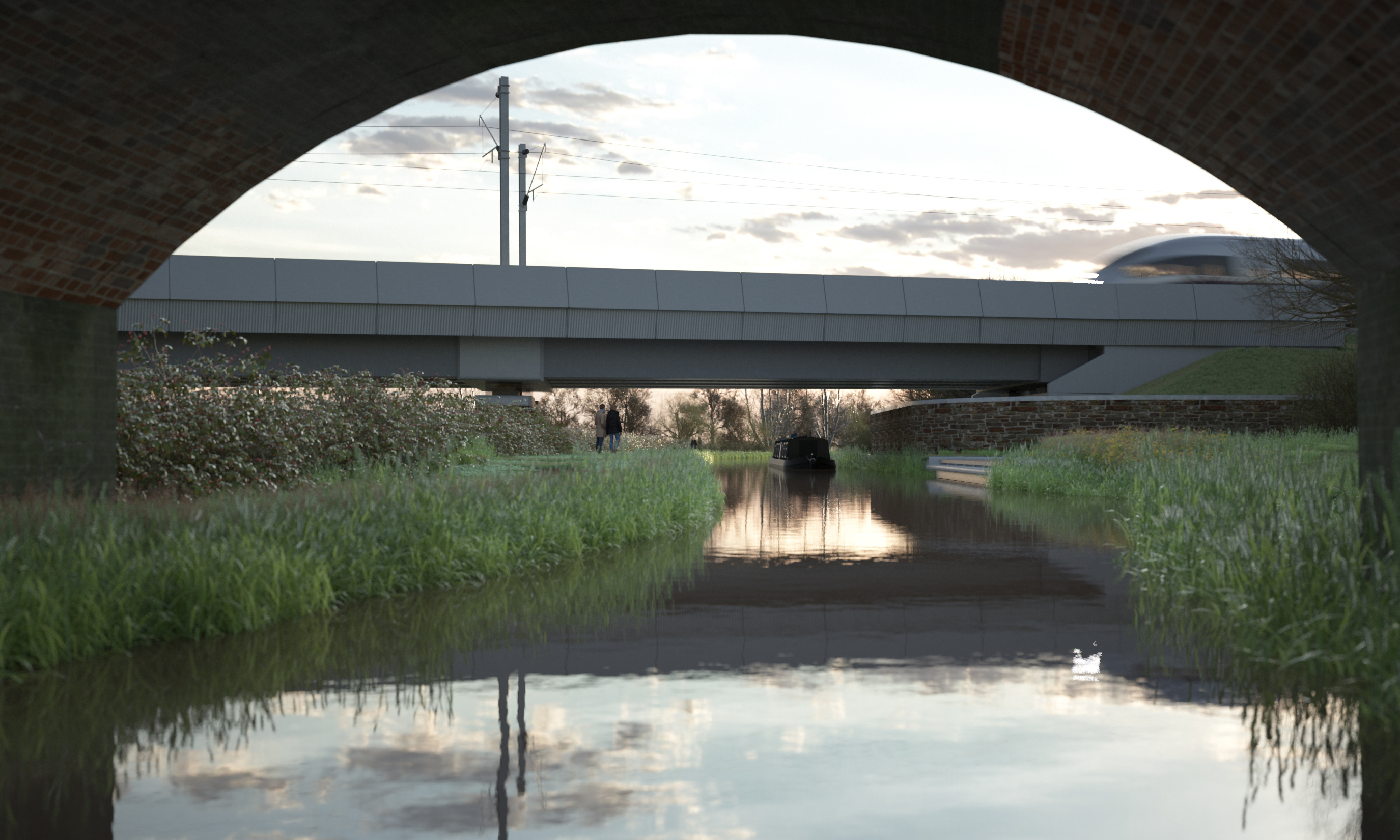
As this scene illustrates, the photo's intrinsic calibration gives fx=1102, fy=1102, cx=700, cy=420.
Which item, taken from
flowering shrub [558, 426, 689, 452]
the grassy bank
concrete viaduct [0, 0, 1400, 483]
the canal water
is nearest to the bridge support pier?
concrete viaduct [0, 0, 1400, 483]

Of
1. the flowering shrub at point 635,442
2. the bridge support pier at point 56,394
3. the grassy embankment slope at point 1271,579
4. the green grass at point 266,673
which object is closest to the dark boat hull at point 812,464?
the flowering shrub at point 635,442

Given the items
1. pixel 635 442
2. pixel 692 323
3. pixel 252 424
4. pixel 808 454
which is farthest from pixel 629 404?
pixel 252 424

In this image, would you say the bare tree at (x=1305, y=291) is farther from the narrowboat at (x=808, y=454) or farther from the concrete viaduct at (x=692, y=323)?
the narrowboat at (x=808, y=454)

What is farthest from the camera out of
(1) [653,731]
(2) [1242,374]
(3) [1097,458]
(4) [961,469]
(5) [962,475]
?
(2) [1242,374]

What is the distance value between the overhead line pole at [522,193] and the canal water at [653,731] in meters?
33.2

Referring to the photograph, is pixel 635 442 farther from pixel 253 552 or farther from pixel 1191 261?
pixel 1191 261

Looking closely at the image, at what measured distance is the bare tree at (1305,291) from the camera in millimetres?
27609

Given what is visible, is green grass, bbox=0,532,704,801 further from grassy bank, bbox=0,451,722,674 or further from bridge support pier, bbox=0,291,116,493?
bridge support pier, bbox=0,291,116,493

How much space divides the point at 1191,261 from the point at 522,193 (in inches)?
1156

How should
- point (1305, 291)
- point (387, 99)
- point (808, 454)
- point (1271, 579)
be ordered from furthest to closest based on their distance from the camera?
1. point (808, 454)
2. point (1305, 291)
3. point (387, 99)
4. point (1271, 579)

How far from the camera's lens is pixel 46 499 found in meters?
8.40

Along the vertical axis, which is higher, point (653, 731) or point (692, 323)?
point (692, 323)

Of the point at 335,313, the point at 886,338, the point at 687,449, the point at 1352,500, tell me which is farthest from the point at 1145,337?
the point at 1352,500

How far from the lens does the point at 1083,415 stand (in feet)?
117
